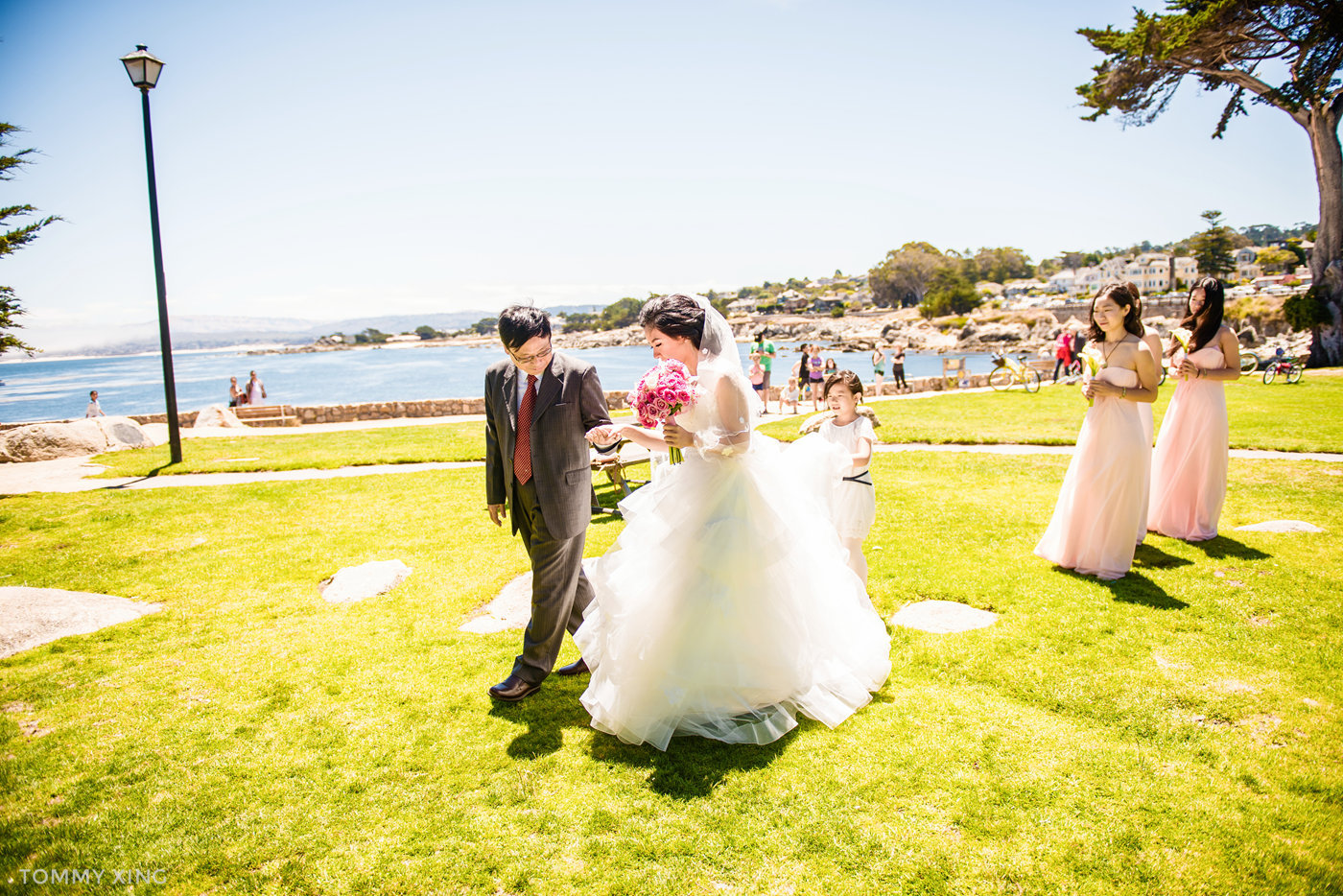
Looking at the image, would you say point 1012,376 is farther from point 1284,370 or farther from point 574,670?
point 574,670

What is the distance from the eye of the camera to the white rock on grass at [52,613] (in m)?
5.15

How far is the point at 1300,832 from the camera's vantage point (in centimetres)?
289

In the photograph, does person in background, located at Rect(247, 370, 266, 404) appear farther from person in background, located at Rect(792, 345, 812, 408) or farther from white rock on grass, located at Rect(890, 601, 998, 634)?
white rock on grass, located at Rect(890, 601, 998, 634)

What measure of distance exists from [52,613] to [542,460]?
15.8ft

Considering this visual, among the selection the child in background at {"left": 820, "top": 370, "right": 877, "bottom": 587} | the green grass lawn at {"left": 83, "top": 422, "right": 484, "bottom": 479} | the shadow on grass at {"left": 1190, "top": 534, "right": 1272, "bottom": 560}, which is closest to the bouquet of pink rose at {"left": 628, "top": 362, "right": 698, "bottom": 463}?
the child in background at {"left": 820, "top": 370, "right": 877, "bottom": 587}

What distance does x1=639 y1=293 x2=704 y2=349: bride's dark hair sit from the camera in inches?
152

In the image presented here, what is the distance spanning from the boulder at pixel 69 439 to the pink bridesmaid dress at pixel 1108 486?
18289mm

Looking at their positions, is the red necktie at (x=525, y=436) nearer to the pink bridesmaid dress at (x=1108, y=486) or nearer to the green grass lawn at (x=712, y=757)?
the green grass lawn at (x=712, y=757)

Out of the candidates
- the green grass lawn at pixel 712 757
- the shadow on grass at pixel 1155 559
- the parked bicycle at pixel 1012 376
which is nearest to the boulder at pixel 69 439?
the green grass lawn at pixel 712 757

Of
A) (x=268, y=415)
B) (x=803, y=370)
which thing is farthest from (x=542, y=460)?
(x=268, y=415)

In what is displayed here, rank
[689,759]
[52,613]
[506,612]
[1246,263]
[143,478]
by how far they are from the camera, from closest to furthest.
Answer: [689,759]
[52,613]
[506,612]
[143,478]
[1246,263]

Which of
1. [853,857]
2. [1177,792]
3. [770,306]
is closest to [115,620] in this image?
[853,857]

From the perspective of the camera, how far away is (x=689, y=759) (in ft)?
11.7

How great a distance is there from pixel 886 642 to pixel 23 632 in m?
6.71
